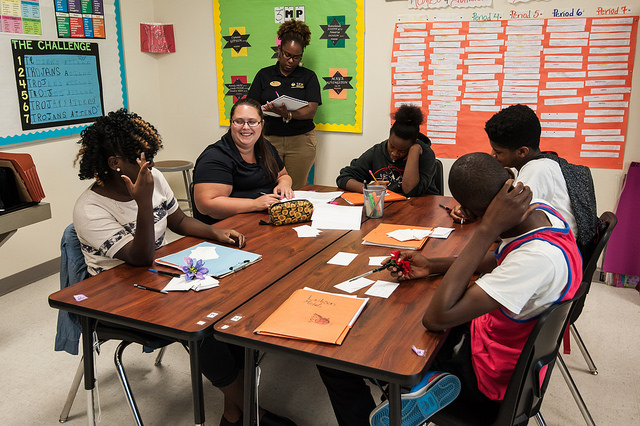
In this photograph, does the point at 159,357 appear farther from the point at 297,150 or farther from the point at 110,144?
the point at 297,150

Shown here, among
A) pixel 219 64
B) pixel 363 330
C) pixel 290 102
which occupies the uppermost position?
pixel 219 64

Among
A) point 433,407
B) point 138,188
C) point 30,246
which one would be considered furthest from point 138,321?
point 30,246

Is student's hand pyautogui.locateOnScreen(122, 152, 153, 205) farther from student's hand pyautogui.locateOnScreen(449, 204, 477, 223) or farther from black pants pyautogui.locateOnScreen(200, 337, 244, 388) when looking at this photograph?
student's hand pyautogui.locateOnScreen(449, 204, 477, 223)

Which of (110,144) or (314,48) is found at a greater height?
(314,48)

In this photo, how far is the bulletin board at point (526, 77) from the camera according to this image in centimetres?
337


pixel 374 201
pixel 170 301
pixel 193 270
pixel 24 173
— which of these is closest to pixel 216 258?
pixel 193 270

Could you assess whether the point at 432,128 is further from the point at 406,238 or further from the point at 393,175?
the point at 406,238

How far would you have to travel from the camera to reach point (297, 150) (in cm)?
409

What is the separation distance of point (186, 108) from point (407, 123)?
101 inches

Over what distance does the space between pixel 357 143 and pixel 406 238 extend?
2.19 metres

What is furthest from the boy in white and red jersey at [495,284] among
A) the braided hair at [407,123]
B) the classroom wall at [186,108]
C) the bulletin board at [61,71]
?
the bulletin board at [61,71]

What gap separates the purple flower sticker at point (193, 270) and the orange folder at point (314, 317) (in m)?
0.32

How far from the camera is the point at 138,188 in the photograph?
5.87ft

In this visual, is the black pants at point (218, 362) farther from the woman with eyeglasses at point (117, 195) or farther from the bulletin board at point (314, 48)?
the bulletin board at point (314, 48)
